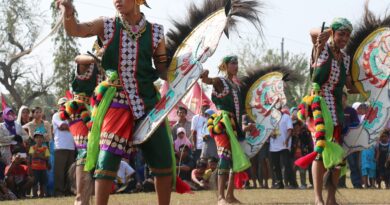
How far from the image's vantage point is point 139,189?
16.0 meters

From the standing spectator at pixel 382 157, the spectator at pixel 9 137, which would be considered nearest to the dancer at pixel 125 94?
the spectator at pixel 9 137

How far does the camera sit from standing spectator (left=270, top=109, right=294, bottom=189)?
1781cm

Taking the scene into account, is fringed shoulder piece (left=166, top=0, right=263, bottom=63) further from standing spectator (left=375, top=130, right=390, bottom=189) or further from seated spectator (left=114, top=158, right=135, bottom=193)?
standing spectator (left=375, top=130, right=390, bottom=189)

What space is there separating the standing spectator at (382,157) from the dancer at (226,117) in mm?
8155

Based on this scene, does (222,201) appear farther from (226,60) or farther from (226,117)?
(226,60)

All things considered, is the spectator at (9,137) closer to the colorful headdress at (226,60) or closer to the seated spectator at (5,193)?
A: the seated spectator at (5,193)

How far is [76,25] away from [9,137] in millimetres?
8204

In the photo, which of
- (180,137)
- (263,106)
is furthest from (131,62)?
(180,137)

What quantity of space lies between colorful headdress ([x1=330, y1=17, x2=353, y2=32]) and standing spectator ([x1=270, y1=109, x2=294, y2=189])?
904 centimetres

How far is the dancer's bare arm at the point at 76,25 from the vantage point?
19.2ft

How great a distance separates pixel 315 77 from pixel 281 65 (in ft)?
14.7

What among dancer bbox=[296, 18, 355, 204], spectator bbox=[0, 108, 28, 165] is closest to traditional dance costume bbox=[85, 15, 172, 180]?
dancer bbox=[296, 18, 355, 204]

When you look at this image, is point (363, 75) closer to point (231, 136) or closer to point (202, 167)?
point (231, 136)

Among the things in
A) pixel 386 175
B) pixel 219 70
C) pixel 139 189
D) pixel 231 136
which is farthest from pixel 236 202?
pixel 386 175
